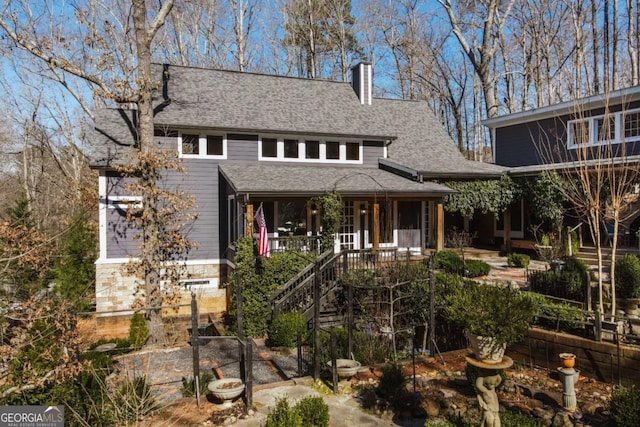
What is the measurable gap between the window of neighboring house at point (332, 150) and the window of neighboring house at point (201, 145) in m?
4.27

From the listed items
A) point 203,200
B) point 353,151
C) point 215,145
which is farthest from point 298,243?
point 353,151

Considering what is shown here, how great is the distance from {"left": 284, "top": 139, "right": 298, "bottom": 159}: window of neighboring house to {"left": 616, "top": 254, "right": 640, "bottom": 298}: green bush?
1113 centimetres

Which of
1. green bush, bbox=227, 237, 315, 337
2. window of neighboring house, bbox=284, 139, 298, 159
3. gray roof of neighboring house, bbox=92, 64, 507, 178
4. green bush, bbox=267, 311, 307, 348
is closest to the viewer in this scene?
green bush, bbox=267, 311, 307, 348

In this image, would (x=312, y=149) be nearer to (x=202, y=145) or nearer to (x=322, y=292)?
(x=202, y=145)

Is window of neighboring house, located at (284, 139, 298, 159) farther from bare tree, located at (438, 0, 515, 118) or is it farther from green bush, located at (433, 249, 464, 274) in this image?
bare tree, located at (438, 0, 515, 118)

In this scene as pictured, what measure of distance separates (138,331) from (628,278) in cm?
1277

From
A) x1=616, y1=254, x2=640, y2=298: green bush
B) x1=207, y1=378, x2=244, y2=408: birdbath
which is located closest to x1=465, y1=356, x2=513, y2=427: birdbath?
x1=207, y1=378, x2=244, y2=408: birdbath

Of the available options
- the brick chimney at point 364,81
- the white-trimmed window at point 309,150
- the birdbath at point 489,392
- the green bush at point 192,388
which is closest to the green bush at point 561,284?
the birdbath at point 489,392

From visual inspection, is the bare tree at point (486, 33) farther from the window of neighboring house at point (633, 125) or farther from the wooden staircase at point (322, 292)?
the wooden staircase at point (322, 292)

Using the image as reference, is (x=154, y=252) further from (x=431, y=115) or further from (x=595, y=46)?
(x=595, y=46)

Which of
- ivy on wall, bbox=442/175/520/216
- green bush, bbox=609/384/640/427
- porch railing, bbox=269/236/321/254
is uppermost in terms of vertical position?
ivy on wall, bbox=442/175/520/216

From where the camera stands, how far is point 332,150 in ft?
58.0

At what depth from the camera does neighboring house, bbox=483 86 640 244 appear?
16125 millimetres

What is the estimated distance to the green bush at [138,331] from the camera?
39.6ft
